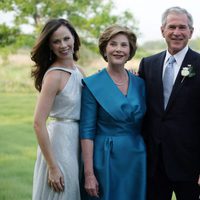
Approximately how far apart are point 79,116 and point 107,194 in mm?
577

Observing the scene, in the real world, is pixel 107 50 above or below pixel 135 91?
above

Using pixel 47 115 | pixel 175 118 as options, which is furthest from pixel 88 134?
pixel 175 118

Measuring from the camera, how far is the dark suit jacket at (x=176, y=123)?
308 centimetres

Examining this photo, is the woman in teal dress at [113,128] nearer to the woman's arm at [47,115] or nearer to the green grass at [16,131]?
the woman's arm at [47,115]

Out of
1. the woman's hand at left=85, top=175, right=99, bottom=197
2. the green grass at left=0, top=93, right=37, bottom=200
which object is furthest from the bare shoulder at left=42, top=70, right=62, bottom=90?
the green grass at left=0, top=93, right=37, bottom=200

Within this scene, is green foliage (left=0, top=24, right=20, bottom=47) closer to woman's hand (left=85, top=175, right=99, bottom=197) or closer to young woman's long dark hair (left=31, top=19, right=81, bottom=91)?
young woman's long dark hair (left=31, top=19, right=81, bottom=91)

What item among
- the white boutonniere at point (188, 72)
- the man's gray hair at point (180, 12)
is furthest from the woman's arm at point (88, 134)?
the man's gray hair at point (180, 12)

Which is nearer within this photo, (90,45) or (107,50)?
(107,50)

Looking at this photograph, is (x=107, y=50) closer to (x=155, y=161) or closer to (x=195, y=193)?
(x=155, y=161)

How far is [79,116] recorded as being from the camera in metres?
3.15

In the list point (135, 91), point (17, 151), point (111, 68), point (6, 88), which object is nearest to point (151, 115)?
point (135, 91)

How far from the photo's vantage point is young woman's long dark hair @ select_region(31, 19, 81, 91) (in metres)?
3.13

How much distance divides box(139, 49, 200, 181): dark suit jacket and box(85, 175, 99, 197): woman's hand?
1.41ft

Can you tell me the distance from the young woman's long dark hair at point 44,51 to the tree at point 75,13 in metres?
11.3
